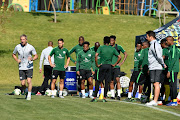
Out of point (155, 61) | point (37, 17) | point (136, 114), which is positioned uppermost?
point (37, 17)

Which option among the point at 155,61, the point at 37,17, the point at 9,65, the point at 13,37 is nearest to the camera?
the point at 155,61

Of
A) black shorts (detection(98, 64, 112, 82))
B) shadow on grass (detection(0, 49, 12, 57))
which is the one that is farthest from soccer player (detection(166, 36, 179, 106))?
shadow on grass (detection(0, 49, 12, 57))

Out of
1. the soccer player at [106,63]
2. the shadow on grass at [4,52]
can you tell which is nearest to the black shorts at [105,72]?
the soccer player at [106,63]

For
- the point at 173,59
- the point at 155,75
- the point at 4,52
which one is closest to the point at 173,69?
the point at 173,59

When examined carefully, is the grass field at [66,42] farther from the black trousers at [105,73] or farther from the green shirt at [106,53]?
the green shirt at [106,53]

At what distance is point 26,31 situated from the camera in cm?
3747

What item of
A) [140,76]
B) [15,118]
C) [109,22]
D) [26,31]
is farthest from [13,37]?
[15,118]

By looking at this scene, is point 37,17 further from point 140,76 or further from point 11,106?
point 11,106

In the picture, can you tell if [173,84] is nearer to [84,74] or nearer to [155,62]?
[155,62]

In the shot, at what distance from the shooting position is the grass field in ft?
38.5

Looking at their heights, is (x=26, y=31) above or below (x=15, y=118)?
above

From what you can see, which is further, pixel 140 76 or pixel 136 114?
pixel 140 76

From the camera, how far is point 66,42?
35281 millimetres

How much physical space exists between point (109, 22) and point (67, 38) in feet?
21.6
